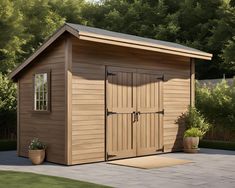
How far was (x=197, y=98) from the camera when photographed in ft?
48.5

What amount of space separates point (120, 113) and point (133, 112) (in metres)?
0.50

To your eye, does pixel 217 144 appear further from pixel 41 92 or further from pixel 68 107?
pixel 41 92

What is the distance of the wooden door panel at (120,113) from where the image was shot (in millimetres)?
10516

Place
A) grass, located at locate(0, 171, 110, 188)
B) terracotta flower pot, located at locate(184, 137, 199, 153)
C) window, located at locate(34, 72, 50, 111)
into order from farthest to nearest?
1. terracotta flower pot, located at locate(184, 137, 199, 153)
2. window, located at locate(34, 72, 50, 111)
3. grass, located at locate(0, 171, 110, 188)

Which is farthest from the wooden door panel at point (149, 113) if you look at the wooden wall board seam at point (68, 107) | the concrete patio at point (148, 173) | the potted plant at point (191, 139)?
the wooden wall board seam at point (68, 107)

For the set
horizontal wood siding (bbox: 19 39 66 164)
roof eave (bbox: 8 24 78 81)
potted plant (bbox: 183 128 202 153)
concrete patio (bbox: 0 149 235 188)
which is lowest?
concrete patio (bbox: 0 149 235 188)

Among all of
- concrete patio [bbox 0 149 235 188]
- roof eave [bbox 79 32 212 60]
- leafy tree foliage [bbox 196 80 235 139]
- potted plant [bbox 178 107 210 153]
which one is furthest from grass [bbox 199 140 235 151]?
roof eave [bbox 79 32 212 60]

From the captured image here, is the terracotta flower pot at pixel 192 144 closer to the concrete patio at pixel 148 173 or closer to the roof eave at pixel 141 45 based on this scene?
the concrete patio at pixel 148 173

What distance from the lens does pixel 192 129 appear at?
40.4ft

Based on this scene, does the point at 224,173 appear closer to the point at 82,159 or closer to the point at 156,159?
the point at 156,159

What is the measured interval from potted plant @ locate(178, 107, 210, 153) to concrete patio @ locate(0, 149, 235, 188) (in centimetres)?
118

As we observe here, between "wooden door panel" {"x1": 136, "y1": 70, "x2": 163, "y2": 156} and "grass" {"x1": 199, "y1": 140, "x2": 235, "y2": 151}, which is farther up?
"wooden door panel" {"x1": 136, "y1": 70, "x2": 163, "y2": 156}

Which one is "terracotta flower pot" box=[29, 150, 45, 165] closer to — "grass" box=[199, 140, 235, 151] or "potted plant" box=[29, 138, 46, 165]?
"potted plant" box=[29, 138, 46, 165]

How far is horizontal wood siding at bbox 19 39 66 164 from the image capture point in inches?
386
